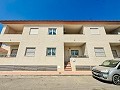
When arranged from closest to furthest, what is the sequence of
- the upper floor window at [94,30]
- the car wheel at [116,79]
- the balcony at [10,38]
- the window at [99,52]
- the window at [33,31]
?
the car wheel at [116,79], the window at [99,52], the balcony at [10,38], the window at [33,31], the upper floor window at [94,30]

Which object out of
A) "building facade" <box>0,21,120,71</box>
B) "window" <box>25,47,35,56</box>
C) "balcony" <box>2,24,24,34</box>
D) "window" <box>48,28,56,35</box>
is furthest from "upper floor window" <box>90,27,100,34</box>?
"balcony" <box>2,24,24,34</box>

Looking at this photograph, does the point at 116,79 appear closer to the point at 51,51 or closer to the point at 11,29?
the point at 51,51

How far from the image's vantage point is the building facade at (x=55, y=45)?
1400 cm

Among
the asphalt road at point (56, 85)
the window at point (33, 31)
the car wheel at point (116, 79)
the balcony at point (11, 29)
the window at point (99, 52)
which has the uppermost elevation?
the balcony at point (11, 29)

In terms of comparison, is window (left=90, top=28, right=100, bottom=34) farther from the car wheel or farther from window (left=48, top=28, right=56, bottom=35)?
the car wheel

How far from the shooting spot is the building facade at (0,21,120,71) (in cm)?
1400

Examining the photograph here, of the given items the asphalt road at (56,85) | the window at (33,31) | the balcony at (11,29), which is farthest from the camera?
the balcony at (11,29)

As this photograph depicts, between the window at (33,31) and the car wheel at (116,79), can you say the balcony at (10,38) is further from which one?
the car wheel at (116,79)

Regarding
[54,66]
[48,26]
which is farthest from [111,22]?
[54,66]

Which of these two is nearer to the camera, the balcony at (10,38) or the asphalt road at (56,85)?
the asphalt road at (56,85)

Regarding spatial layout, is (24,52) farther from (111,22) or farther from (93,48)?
(111,22)

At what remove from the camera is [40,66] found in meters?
13.9

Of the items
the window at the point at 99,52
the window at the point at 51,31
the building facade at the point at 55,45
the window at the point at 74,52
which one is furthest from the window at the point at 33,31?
the window at the point at 99,52

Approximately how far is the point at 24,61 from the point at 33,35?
430 centimetres
